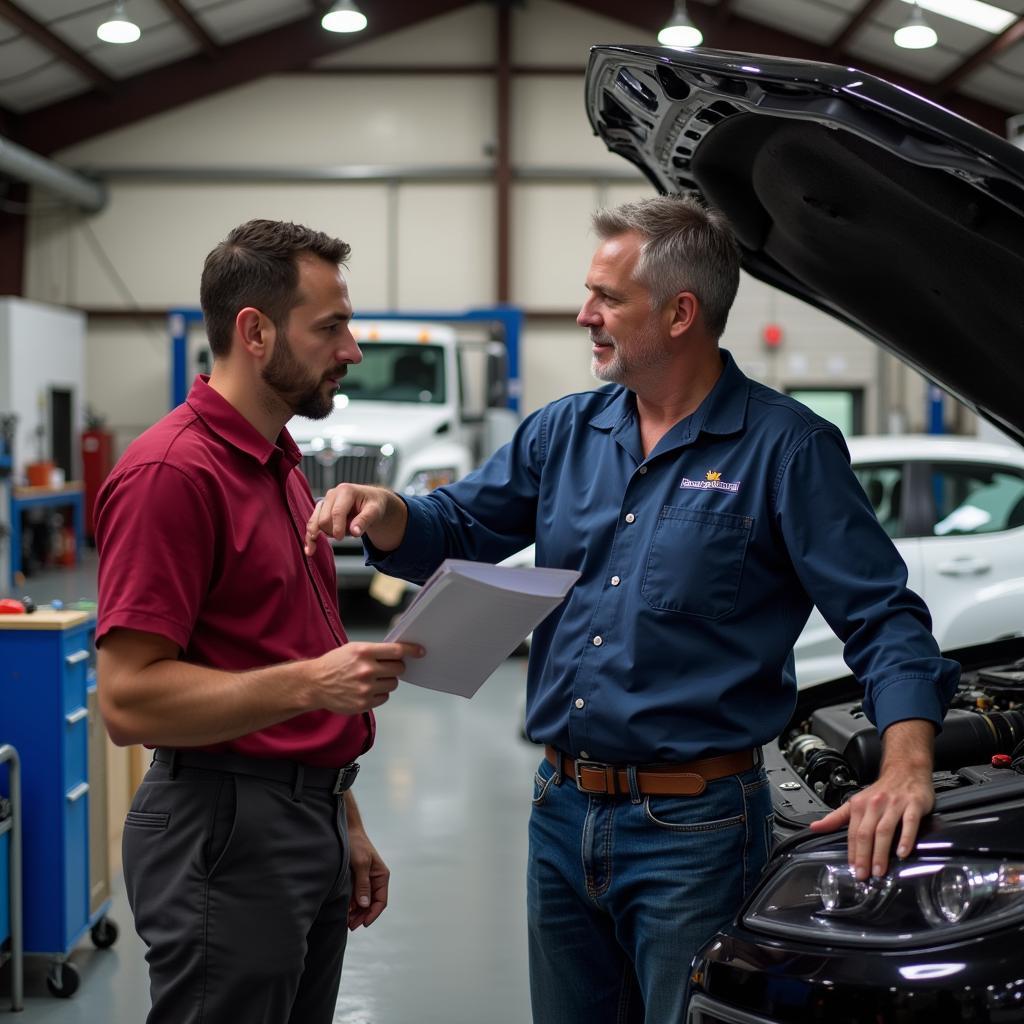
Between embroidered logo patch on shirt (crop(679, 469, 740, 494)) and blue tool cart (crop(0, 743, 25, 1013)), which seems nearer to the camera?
embroidered logo patch on shirt (crop(679, 469, 740, 494))

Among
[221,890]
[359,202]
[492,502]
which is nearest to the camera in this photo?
[221,890]

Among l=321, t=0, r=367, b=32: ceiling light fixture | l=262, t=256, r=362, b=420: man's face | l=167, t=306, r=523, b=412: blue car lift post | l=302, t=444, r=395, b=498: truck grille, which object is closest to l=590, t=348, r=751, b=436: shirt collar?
l=262, t=256, r=362, b=420: man's face

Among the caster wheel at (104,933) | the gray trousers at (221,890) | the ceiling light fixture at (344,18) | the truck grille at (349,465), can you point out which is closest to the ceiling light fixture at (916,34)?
the ceiling light fixture at (344,18)

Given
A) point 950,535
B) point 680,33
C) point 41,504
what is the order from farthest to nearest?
1. point 41,504
2. point 680,33
3. point 950,535

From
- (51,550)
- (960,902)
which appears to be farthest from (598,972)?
(51,550)

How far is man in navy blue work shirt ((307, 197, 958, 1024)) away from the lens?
1812 mm

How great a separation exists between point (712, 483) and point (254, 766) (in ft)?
2.65

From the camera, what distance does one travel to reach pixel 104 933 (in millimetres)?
3812

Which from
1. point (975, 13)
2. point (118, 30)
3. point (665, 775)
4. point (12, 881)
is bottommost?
point (12, 881)

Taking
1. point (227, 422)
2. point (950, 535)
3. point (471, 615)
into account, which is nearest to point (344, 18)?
point (950, 535)

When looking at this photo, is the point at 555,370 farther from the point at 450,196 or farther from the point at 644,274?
the point at 644,274

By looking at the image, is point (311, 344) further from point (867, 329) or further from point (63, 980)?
point (63, 980)

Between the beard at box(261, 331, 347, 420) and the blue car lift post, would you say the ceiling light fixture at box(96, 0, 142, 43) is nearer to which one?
the blue car lift post

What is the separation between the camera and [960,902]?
1.54 meters
